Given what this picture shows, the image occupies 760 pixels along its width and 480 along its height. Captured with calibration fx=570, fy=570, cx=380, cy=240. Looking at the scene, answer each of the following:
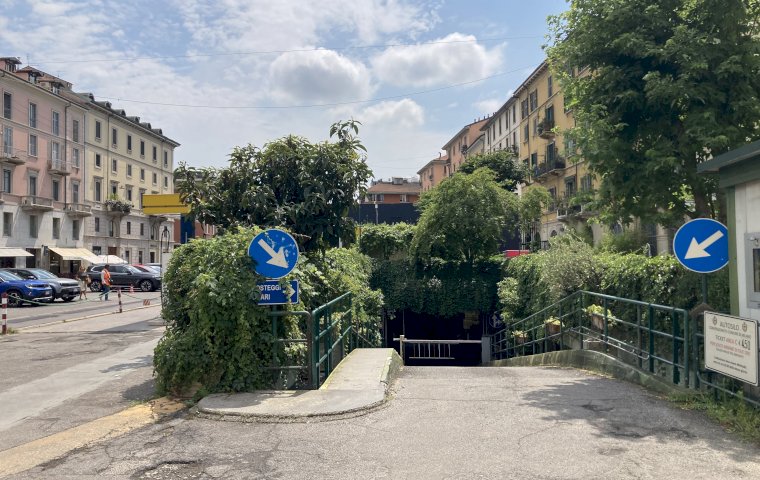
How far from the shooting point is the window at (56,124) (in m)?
48.0

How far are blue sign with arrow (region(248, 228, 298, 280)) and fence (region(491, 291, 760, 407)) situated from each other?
4.81 metres

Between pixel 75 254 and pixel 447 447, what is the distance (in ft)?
164

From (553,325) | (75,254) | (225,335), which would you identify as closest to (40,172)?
(75,254)

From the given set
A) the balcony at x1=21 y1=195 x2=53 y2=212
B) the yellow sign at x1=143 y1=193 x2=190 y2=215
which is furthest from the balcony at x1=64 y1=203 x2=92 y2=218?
the yellow sign at x1=143 y1=193 x2=190 y2=215

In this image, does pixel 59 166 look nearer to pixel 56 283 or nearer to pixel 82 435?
pixel 56 283

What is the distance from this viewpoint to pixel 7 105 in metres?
42.5

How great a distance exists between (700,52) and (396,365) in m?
6.62

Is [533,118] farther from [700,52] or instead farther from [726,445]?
[726,445]

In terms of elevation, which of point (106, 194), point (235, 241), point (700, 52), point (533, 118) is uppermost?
point (533, 118)

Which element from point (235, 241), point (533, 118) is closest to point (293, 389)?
point (235, 241)

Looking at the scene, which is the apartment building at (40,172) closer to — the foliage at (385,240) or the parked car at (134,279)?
the parked car at (134,279)

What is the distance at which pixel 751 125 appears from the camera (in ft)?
27.3

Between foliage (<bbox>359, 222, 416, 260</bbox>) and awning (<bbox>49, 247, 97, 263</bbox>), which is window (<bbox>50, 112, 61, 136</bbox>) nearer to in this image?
awning (<bbox>49, 247, 97, 263</bbox>)

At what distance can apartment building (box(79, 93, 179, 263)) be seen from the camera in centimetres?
5328
